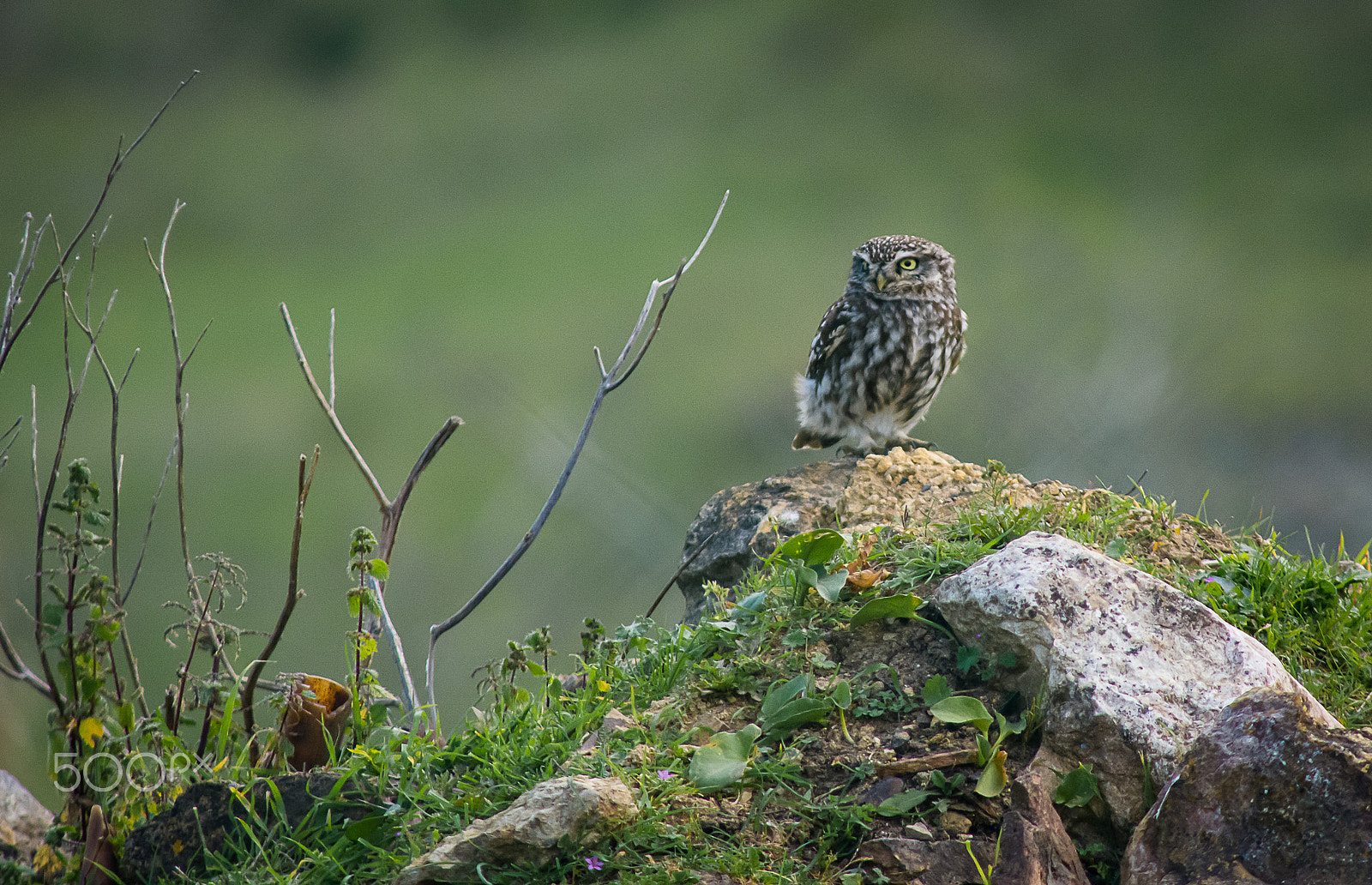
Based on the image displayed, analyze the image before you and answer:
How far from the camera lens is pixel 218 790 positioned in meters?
1.74

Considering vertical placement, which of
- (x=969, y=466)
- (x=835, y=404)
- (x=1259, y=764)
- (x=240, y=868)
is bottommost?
(x=240, y=868)

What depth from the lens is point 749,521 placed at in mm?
2877

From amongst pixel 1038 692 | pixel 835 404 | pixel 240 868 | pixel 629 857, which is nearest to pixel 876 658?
pixel 1038 692

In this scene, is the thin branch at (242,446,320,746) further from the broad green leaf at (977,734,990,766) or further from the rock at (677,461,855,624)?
Answer: the broad green leaf at (977,734,990,766)

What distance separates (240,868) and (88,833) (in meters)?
0.36

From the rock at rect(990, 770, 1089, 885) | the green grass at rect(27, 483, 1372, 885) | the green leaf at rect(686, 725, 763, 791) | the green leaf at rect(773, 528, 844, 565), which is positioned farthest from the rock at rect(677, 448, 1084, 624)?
the rock at rect(990, 770, 1089, 885)

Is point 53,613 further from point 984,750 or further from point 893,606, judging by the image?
point 984,750

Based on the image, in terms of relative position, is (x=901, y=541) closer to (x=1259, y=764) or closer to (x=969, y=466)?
(x=969, y=466)

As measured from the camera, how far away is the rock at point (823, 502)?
2750 millimetres

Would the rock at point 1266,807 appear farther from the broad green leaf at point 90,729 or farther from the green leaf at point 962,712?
the broad green leaf at point 90,729

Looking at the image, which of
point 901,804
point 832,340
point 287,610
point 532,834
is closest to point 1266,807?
point 901,804

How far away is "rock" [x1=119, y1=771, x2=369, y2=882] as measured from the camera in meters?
1.72

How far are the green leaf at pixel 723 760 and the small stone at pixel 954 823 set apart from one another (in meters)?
0.32

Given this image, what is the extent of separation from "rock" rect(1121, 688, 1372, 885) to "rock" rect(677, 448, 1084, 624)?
1274 millimetres
